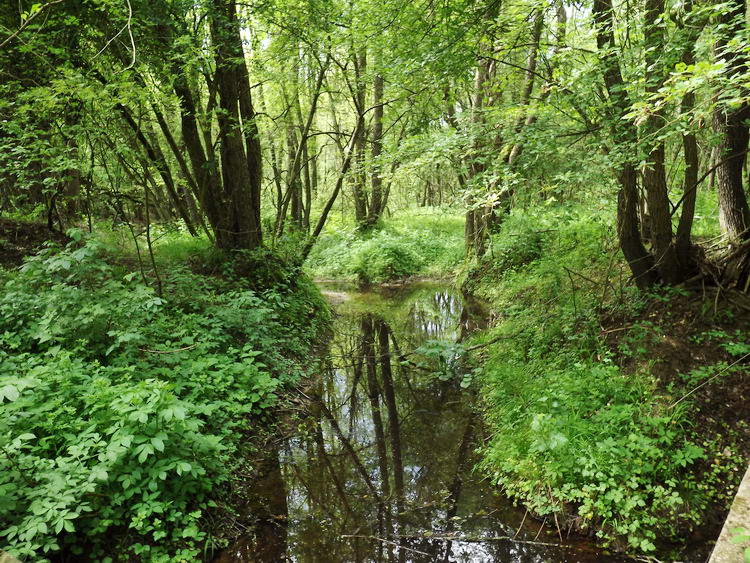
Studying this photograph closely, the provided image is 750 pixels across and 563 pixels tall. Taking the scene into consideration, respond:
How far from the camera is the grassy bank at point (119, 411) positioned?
328 centimetres

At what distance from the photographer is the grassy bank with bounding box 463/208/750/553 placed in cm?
397

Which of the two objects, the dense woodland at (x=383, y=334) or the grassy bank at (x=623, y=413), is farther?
the grassy bank at (x=623, y=413)

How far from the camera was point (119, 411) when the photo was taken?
372cm

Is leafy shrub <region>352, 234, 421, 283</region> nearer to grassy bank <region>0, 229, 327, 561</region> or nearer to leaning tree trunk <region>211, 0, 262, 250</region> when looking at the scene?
leaning tree trunk <region>211, 0, 262, 250</region>

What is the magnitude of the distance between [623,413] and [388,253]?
12.2 m

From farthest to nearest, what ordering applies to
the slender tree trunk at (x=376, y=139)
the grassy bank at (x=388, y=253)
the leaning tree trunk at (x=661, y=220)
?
the grassy bank at (x=388, y=253) → the slender tree trunk at (x=376, y=139) → the leaning tree trunk at (x=661, y=220)

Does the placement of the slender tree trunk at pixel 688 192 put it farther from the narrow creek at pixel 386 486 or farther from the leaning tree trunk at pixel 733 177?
the narrow creek at pixel 386 486

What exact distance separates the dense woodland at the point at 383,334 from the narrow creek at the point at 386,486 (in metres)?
0.15

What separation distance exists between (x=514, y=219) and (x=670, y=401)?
27.5ft

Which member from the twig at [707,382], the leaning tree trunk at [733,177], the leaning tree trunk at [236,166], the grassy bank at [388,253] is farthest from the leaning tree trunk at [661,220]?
the grassy bank at [388,253]

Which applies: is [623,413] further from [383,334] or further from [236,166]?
[236,166]

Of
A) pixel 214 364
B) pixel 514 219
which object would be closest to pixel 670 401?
pixel 214 364

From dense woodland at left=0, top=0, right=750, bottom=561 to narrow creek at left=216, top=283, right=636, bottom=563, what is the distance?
0.51 ft

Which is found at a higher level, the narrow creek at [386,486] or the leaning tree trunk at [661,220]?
the leaning tree trunk at [661,220]
